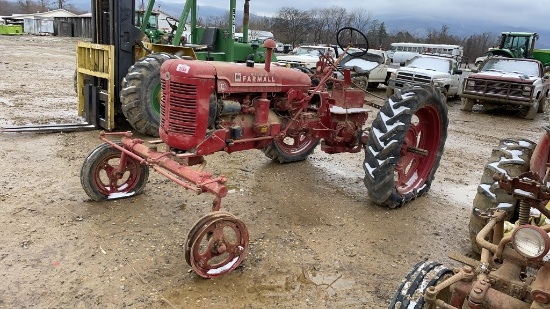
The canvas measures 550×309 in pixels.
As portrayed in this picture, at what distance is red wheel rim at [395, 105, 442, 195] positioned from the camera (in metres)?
5.45

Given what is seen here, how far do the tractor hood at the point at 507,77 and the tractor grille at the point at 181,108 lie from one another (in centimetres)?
1114

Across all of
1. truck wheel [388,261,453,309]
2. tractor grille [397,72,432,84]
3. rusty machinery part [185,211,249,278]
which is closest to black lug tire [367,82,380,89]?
tractor grille [397,72,432,84]

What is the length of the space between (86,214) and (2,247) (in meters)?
0.81

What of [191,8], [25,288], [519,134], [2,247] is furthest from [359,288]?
[519,134]

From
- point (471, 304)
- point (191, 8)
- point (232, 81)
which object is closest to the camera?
point (471, 304)

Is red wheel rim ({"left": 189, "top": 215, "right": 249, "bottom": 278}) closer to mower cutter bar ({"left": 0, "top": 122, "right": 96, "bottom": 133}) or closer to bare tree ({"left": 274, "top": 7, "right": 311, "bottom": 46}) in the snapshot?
mower cutter bar ({"left": 0, "top": 122, "right": 96, "bottom": 133})

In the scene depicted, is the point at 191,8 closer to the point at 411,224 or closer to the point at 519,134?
the point at 411,224

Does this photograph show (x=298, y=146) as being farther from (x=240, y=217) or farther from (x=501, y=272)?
(x=501, y=272)

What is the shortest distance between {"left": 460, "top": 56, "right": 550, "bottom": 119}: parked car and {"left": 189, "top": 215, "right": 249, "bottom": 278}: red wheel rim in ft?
37.4

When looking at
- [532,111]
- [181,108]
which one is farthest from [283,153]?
[532,111]

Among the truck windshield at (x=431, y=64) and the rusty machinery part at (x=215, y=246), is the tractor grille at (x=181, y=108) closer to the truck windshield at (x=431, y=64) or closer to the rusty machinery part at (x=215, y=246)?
the rusty machinery part at (x=215, y=246)

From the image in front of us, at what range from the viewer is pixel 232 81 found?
4.29 meters

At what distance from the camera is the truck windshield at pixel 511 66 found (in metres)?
13.3

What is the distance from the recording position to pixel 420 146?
5.79 metres
